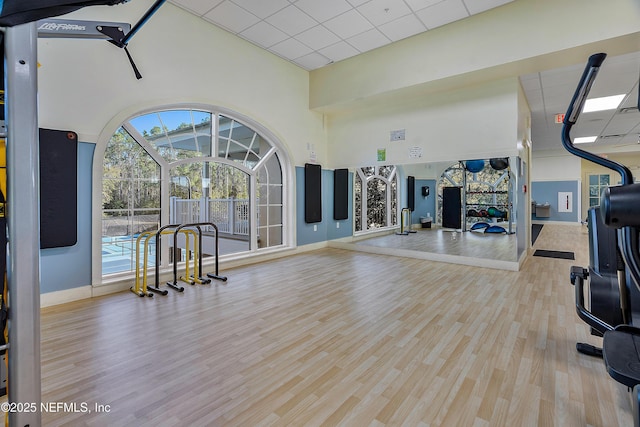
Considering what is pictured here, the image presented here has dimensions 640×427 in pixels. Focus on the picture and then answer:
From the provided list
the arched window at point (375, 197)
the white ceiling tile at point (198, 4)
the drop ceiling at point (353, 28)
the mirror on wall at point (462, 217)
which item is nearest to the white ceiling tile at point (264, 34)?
the drop ceiling at point (353, 28)

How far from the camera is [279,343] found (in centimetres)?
253

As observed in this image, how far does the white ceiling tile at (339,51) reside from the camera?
560 centimetres

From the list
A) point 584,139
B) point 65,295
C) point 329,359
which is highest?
point 584,139

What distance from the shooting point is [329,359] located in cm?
228

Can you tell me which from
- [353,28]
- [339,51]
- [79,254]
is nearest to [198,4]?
[353,28]

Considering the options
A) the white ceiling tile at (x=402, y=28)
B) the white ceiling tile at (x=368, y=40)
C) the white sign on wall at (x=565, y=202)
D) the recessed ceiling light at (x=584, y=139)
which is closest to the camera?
the white ceiling tile at (x=402, y=28)

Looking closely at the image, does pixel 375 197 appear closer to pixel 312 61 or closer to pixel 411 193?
pixel 411 193

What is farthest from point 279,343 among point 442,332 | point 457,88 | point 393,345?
point 457,88

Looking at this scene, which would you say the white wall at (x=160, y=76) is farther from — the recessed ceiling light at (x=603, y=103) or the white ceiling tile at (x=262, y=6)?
the recessed ceiling light at (x=603, y=103)

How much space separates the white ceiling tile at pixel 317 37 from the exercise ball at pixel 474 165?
3.42m

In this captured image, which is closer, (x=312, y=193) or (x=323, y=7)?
(x=323, y=7)

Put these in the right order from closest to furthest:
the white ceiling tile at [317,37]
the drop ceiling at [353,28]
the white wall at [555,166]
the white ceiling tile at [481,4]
A: the white ceiling tile at [481,4]
the drop ceiling at [353,28]
the white ceiling tile at [317,37]
the white wall at [555,166]

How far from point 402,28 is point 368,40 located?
24.7 inches

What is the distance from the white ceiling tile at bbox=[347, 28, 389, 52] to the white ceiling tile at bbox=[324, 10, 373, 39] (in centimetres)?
12
